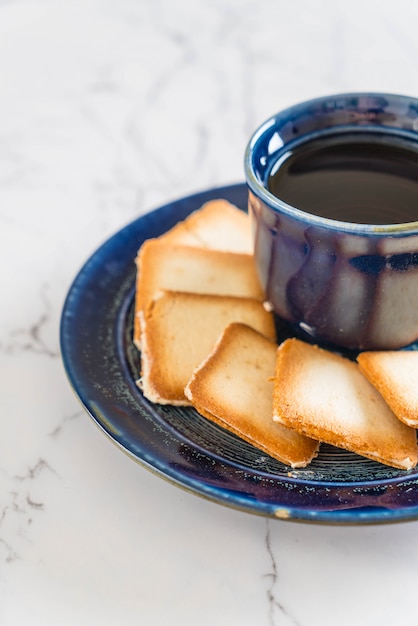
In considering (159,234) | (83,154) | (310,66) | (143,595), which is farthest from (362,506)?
(310,66)

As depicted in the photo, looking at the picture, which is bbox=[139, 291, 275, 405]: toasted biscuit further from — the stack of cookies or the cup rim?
the cup rim

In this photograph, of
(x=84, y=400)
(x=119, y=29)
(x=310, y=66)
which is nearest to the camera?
(x=84, y=400)

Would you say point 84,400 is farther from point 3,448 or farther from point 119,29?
point 119,29

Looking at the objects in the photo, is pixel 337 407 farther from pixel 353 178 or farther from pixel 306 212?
pixel 353 178

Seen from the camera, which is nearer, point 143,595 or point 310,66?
point 143,595

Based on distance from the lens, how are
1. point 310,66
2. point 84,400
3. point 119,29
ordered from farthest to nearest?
point 119,29 → point 310,66 → point 84,400

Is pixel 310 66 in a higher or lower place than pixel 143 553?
higher

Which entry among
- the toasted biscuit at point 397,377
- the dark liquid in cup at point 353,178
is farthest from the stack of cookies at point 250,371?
the dark liquid in cup at point 353,178
